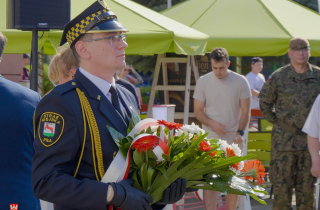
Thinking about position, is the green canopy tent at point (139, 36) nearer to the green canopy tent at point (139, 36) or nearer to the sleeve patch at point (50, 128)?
the green canopy tent at point (139, 36)

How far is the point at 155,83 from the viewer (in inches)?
301

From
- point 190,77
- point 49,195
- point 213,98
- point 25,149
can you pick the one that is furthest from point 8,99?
point 190,77

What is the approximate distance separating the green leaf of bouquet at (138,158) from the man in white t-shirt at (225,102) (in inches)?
151

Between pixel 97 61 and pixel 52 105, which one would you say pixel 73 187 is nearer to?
pixel 52 105

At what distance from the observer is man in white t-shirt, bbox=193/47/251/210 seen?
5.81m

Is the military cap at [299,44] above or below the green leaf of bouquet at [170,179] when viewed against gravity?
above

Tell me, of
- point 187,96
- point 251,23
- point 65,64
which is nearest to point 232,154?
point 65,64

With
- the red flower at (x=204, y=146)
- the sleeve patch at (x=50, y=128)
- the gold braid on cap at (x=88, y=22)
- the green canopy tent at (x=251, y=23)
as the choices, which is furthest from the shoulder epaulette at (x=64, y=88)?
the green canopy tent at (x=251, y=23)

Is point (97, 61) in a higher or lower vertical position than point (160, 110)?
higher

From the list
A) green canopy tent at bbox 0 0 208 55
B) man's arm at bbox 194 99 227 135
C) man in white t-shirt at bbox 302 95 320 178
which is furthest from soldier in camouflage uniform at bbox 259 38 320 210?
green canopy tent at bbox 0 0 208 55

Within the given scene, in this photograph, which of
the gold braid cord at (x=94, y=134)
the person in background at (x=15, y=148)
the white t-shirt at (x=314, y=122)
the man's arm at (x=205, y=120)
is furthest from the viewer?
the man's arm at (x=205, y=120)

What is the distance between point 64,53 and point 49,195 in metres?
1.70

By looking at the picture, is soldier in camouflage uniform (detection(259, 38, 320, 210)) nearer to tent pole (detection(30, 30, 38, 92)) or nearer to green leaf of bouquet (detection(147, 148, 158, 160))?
tent pole (detection(30, 30, 38, 92))

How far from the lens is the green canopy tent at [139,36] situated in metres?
5.75
